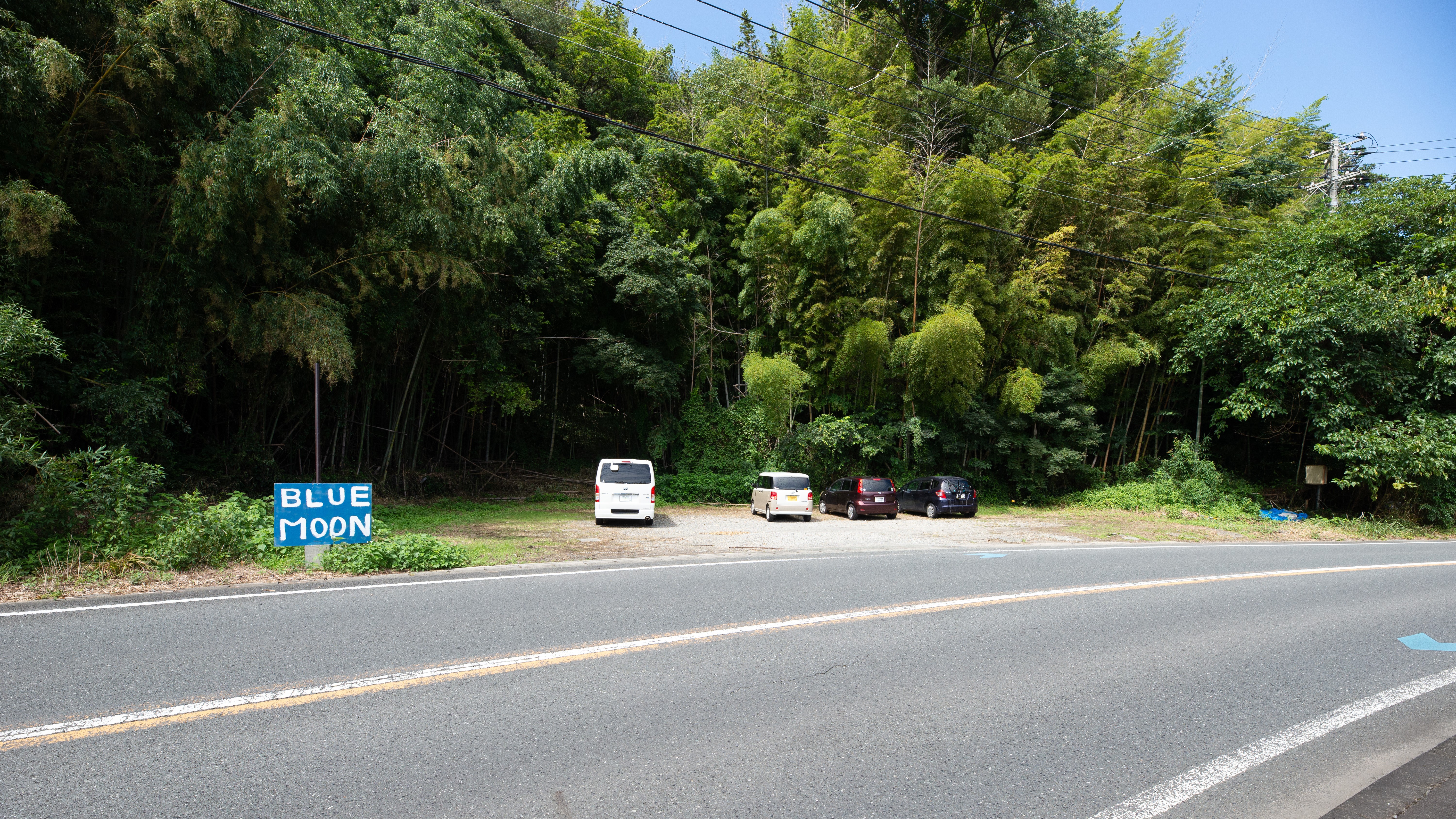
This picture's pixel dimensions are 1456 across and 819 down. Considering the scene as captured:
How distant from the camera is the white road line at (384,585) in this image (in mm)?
5551

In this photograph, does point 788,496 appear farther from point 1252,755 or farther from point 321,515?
point 1252,755

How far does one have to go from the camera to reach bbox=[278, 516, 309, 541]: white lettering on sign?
746 centimetres

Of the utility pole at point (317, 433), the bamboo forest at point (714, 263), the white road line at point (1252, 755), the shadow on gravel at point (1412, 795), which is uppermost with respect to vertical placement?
the bamboo forest at point (714, 263)

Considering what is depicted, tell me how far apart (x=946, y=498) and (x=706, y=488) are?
7.04 metres

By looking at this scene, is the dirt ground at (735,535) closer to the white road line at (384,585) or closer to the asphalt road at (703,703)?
the white road line at (384,585)

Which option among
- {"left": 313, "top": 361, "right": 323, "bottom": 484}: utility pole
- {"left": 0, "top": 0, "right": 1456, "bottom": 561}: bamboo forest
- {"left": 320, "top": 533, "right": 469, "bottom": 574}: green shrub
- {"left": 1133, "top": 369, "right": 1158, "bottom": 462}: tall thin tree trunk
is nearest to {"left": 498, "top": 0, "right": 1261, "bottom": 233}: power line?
{"left": 0, "top": 0, "right": 1456, "bottom": 561}: bamboo forest

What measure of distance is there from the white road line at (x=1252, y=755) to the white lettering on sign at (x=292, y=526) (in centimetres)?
807

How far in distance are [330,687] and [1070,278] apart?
22.4 m

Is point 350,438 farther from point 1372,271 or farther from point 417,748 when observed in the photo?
point 1372,271

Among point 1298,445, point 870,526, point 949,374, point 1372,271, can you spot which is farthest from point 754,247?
point 1298,445

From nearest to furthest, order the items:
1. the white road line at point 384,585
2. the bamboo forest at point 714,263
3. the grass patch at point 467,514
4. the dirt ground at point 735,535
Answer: the white road line at point 384,585 < the dirt ground at point 735,535 < the bamboo forest at point 714,263 < the grass patch at point 467,514

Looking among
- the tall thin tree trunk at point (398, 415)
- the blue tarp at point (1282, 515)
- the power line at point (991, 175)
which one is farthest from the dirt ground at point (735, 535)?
the power line at point (991, 175)

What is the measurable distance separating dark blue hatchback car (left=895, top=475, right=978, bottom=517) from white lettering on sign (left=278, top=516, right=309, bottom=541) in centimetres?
1529

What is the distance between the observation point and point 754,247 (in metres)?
19.6
